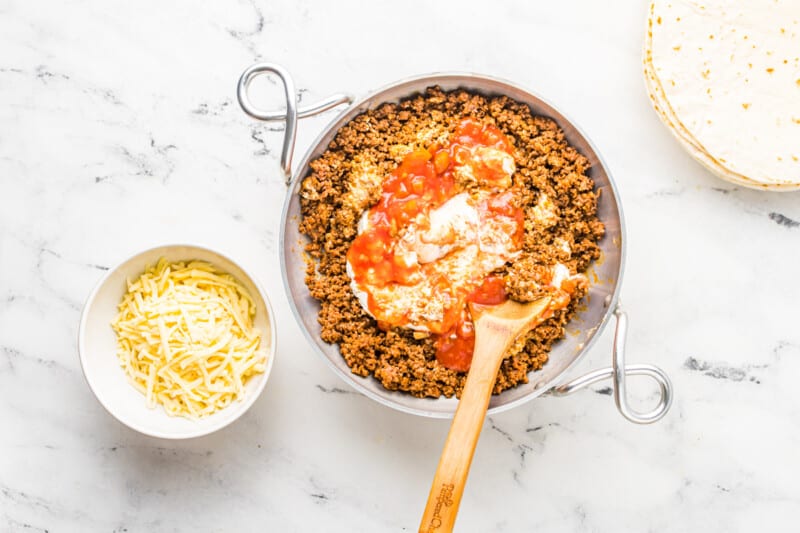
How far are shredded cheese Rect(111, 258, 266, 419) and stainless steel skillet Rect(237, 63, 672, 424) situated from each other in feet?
0.88

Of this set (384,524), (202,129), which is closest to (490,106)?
(202,129)

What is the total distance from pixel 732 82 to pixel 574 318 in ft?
3.67

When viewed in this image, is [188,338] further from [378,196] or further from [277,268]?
[378,196]

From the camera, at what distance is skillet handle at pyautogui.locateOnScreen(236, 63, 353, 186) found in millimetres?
2627

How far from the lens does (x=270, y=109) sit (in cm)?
310

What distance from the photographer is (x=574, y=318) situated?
293cm

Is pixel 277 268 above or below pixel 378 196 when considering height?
below

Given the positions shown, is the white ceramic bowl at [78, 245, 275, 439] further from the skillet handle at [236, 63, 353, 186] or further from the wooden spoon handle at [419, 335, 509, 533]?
the wooden spoon handle at [419, 335, 509, 533]

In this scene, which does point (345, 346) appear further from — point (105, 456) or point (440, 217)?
point (105, 456)

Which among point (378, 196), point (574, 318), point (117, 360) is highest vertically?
point (378, 196)

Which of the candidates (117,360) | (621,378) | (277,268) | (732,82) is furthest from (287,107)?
(732,82)

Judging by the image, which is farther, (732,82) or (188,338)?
(732,82)

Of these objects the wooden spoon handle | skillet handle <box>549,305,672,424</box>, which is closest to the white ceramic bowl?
the wooden spoon handle

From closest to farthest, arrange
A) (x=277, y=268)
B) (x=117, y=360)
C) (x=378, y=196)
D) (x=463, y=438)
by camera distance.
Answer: (x=463, y=438) → (x=378, y=196) → (x=117, y=360) → (x=277, y=268)
